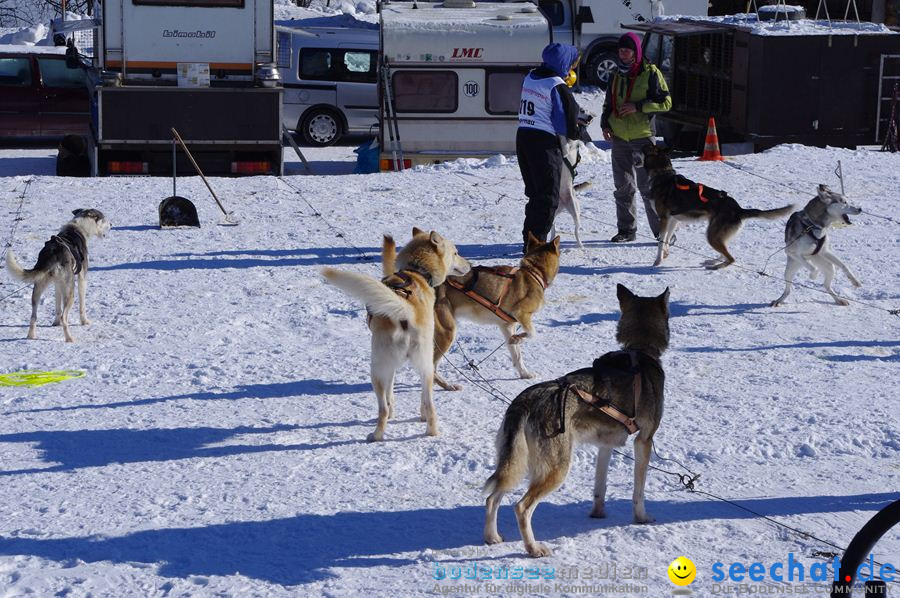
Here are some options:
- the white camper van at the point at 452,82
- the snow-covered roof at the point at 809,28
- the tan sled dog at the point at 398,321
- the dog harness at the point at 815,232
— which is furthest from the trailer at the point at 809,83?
the tan sled dog at the point at 398,321

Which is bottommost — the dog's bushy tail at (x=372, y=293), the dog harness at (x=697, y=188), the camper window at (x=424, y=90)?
the dog's bushy tail at (x=372, y=293)

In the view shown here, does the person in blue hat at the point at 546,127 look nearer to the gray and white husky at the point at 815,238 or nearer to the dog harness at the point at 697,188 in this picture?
the dog harness at the point at 697,188

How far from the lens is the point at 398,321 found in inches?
193

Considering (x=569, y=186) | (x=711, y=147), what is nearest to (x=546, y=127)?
(x=569, y=186)

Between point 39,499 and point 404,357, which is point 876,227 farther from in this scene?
point 39,499

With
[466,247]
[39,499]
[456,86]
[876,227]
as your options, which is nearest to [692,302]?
[466,247]

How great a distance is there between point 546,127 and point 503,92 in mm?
6415

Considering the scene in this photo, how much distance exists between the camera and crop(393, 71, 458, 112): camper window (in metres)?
14.5

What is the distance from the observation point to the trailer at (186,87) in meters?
12.8

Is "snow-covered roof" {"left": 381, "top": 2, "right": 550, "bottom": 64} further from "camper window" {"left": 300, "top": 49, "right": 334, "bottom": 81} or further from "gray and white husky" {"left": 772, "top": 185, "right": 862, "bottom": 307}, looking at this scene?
"gray and white husky" {"left": 772, "top": 185, "right": 862, "bottom": 307}

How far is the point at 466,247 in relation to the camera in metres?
9.20

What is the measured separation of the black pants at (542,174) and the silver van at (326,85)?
962cm

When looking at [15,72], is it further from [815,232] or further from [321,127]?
[815,232]

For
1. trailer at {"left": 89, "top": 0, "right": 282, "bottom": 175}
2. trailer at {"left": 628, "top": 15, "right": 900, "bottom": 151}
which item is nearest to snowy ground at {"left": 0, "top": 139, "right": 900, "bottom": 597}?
trailer at {"left": 89, "top": 0, "right": 282, "bottom": 175}
